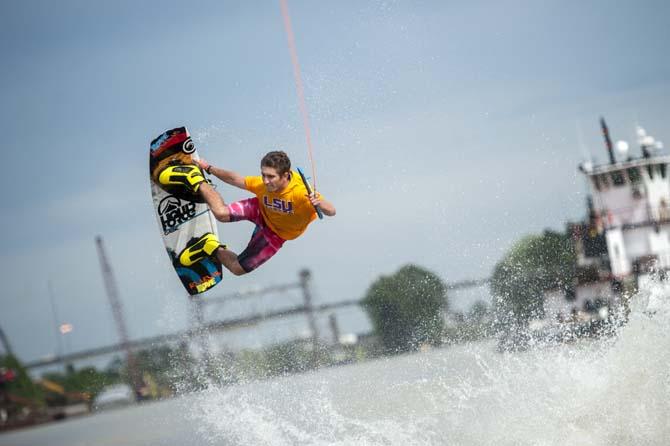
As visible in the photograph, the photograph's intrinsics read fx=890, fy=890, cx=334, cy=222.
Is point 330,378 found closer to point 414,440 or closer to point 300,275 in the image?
point 414,440

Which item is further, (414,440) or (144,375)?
(144,375)

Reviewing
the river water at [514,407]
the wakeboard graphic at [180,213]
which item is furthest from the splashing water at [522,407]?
the wakeboard graphic at [180,213]

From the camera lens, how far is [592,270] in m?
25.6

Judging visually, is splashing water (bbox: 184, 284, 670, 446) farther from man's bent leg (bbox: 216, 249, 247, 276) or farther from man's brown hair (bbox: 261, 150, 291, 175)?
man's brown hair (bbox: 261, 150, 291, 175)

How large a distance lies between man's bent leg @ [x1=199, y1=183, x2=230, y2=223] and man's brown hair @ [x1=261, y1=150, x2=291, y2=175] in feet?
2.38

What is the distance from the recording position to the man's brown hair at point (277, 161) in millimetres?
8094

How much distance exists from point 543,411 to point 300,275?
82.9ft

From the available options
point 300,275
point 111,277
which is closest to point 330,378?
point 300,275

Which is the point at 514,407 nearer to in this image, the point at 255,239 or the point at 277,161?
the point at 255,239

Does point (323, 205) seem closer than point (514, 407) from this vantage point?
Yes

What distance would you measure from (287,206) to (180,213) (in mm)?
1616

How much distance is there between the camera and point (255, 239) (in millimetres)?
8914

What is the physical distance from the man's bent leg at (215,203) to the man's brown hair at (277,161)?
2.38 feet

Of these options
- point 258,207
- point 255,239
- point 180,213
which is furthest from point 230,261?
point 180,213
